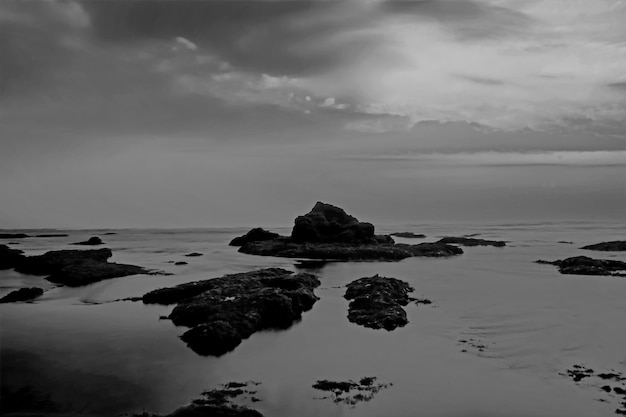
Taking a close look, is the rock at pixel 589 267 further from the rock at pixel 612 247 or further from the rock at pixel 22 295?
the rock at pixel 22 295

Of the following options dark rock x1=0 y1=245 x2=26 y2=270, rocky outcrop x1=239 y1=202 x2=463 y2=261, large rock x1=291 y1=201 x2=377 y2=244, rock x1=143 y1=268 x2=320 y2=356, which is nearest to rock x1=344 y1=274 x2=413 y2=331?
rock x1=143 y1=268 x2=320 y2=356

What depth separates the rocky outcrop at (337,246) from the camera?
206ft

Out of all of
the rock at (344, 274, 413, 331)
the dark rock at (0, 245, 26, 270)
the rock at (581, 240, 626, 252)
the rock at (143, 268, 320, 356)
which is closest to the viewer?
the rock at (143, 268, 320, 356)

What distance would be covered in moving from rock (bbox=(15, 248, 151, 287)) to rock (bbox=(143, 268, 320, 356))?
11828mm

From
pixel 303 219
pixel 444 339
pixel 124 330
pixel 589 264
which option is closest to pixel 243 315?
pixel 124 330

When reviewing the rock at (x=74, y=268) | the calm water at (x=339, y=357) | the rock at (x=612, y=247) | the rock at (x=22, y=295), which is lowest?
the calm water at (x=339, y=357)

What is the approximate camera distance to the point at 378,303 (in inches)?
1005

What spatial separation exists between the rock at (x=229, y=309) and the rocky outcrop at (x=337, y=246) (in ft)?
106

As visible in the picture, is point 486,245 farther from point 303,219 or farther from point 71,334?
point 71,334

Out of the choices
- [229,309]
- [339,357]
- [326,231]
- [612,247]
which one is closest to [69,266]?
[229,309]

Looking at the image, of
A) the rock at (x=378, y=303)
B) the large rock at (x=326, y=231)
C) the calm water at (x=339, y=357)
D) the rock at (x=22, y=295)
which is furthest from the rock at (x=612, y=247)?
the rock at (x=22, y=295)

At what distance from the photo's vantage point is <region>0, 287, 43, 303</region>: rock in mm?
28250

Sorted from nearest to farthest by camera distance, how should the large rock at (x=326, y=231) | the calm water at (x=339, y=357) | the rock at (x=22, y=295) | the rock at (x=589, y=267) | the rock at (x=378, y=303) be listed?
the calm water at (x=339, y=357), the rock at (x=378, y=303), the rock at (x=22, y=295), the rock at (x=589, y=267), the large rock at (x=326, y=231)

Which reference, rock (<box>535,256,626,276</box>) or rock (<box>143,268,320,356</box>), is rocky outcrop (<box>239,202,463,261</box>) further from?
rock (<box>143,268,320,356</box>)
